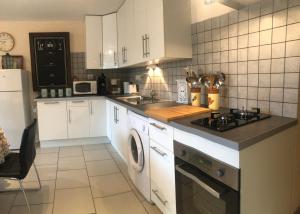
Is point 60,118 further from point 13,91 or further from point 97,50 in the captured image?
point 97,50

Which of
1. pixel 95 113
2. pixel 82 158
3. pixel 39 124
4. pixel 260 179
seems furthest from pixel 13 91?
pixel 260 179

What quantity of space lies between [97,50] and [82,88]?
2.29 ft

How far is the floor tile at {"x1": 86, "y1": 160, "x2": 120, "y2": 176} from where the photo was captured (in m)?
2.89

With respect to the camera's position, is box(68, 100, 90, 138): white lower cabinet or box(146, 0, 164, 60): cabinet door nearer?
box(146, 0, 164, 60): cabinet door

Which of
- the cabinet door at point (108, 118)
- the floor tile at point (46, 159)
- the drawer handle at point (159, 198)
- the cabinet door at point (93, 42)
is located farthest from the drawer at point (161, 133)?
the cabinet door at point (93, 42)

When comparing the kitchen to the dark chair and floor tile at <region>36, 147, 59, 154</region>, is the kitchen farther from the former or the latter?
the dark chair

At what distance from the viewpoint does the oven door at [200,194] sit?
115 centimetres

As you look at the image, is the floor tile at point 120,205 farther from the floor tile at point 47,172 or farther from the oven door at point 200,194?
the floor tile at point 47,172

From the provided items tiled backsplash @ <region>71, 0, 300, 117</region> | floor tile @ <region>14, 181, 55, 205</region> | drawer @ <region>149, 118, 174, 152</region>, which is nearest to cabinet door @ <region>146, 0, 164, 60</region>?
tiled backsplash @ <region>71, 0, 300, 117</region>

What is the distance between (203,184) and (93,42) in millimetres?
3433

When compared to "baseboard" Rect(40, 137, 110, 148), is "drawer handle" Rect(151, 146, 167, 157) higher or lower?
higher

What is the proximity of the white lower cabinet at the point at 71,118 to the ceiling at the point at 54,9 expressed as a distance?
4.52ft

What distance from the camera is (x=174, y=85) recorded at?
277 cm

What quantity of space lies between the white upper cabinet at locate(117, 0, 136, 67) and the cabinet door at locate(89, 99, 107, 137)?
75cm
